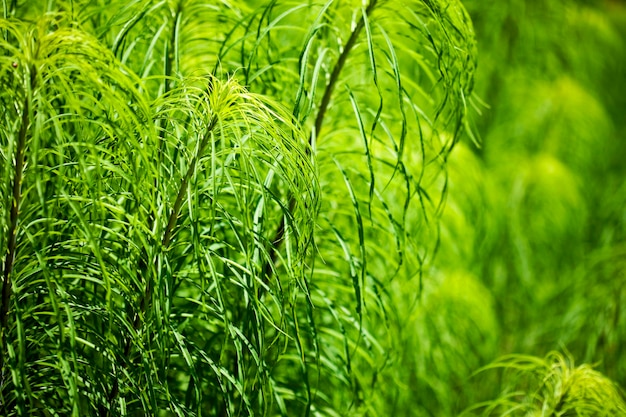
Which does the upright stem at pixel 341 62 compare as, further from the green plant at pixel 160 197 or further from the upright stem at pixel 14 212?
the upright stem at pixel 14 212

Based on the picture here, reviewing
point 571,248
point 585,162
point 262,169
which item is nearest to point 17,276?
point 262,169

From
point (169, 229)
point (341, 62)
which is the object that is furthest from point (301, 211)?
point (341, 62)

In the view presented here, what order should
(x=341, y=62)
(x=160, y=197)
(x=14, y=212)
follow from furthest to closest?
(x=341, y=62) < (x=160, y=197) < (x=14, y=212)

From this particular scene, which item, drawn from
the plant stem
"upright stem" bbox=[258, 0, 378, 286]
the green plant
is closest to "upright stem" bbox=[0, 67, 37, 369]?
the green plant

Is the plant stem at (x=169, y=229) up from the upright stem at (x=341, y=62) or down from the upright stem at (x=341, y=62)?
down

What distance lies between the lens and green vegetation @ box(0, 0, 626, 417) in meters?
0.61

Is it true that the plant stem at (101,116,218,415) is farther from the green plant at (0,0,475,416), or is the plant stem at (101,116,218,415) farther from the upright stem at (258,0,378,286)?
the upright stem at (258,0,378,286)

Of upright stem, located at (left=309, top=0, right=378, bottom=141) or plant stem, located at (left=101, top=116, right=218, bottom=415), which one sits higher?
upright stem, located at (left=309, top=0, right=378, bottom=141)

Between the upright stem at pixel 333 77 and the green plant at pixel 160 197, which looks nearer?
the green plant at pixel 160 197

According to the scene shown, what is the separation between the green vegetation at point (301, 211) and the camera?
24.1 inches

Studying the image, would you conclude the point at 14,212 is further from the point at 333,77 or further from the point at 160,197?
the point at 333,77

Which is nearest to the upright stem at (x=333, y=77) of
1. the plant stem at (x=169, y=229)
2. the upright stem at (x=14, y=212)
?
the plant stem at (x=169, y=229)

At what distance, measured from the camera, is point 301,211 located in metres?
0.69

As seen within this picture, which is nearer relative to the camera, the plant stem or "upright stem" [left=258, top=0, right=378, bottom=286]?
the plant stem
